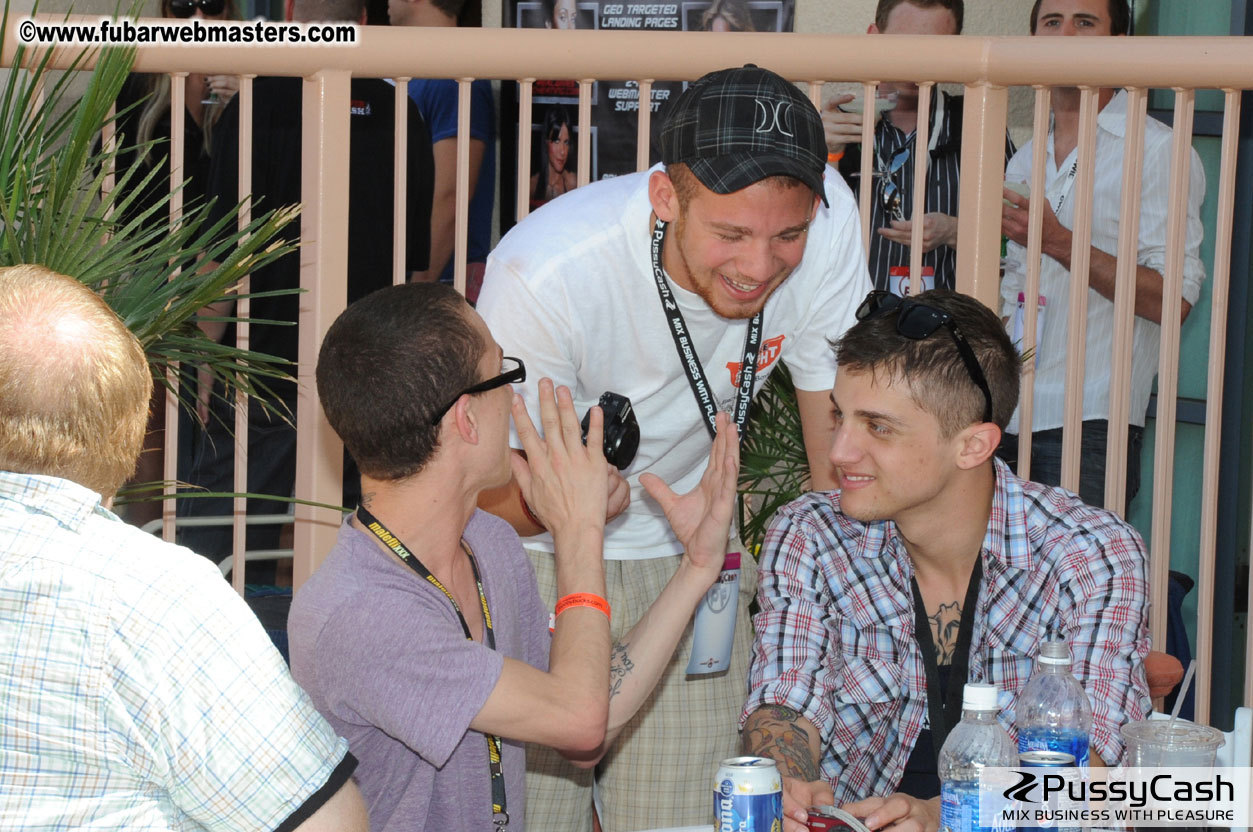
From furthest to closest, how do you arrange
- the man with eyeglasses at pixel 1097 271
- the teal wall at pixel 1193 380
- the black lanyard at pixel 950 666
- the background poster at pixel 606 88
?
the background poster at pixel 606 88, the teal wall at pixel 1193 380, the man with eyeglasses at pixel 1097 271, the black lanyard at pixel 950 666

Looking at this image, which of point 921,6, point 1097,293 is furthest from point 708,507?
point 921,6

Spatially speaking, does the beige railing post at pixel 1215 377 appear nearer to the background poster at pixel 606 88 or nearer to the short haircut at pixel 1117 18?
the short haircut at pixel 1117 18

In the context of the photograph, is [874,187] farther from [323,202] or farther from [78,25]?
[78,25]

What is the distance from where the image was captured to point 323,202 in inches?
120

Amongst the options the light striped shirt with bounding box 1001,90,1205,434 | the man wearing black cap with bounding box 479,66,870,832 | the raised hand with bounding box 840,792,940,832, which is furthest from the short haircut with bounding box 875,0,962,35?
the raised hand with bounding box 840,792,940,832

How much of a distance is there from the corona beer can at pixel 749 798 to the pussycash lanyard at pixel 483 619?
1.54ft

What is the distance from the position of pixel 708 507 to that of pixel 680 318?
1.67 ft

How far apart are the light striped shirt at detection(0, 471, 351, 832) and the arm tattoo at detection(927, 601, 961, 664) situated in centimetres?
136

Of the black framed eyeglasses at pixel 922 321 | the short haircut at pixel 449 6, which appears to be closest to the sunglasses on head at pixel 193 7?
the short haircut at pixel 449 6

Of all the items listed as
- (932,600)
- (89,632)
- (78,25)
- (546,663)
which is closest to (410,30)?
(78,25)

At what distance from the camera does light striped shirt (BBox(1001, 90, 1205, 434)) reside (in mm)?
3764

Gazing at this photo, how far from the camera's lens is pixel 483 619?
2.36 m

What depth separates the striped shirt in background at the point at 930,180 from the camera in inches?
Result: 166

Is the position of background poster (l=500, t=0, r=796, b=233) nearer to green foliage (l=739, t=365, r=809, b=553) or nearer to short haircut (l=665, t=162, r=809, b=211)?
green foliage (l=739, t=365, r=809, b=553)
